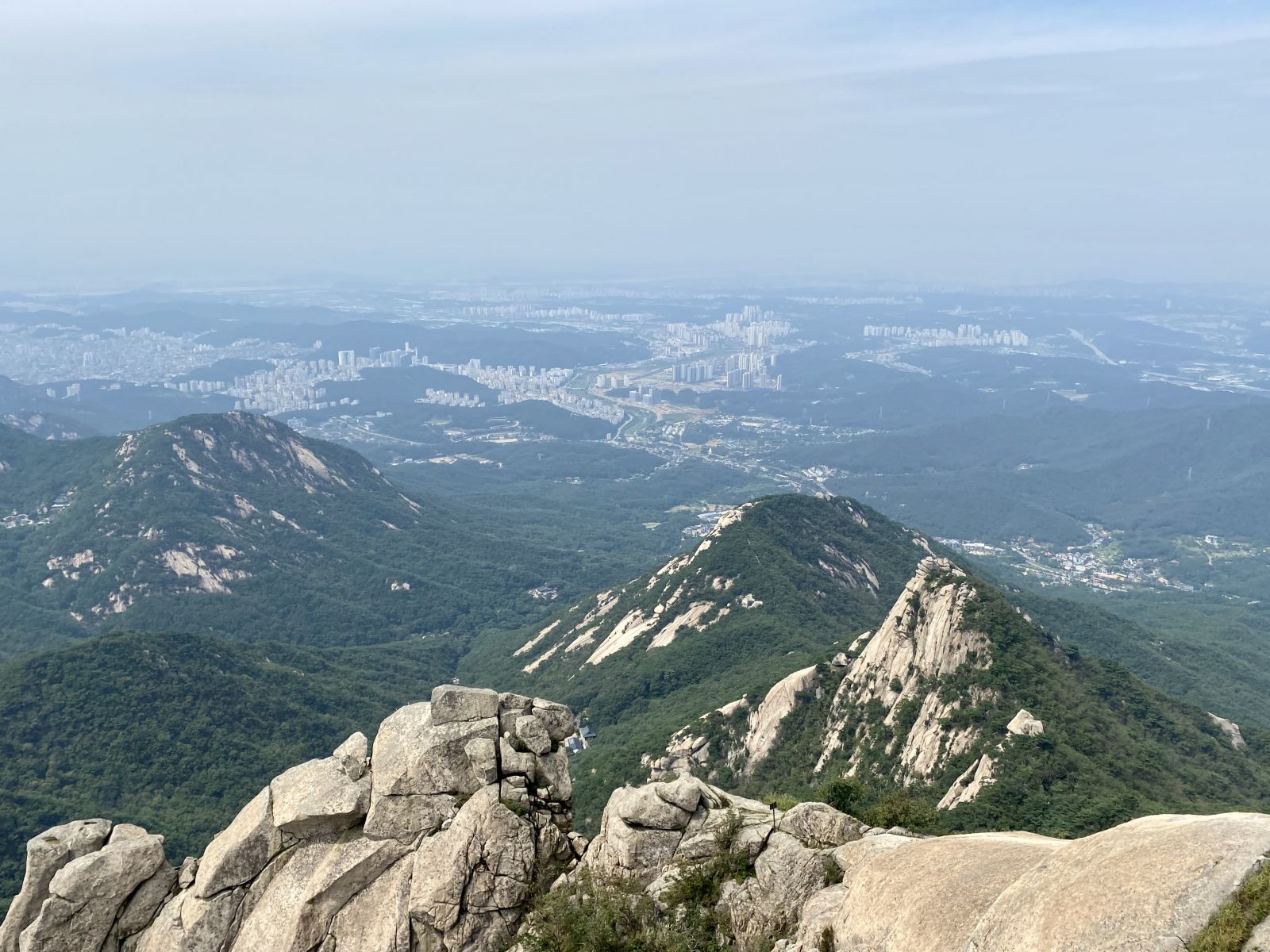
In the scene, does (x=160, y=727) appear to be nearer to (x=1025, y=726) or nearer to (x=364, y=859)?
(x=364, y=859)

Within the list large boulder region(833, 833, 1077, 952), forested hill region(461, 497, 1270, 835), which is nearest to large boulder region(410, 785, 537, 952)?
large boulder region(833, 833, 1077, 952)

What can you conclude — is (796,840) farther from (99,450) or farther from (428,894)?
(99,450)

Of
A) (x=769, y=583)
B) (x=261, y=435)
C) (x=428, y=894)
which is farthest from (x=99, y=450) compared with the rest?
(x=428, y=894)

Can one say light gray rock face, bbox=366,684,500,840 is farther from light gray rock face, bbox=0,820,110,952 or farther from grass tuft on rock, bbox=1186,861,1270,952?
grass tuft on rock, bbox=1186,861,1270,952

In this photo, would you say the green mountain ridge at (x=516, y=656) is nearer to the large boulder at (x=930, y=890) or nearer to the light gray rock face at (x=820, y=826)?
the light gray rock face at (x=820, y=826)

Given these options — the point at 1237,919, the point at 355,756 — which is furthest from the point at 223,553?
the point at 1237,919
